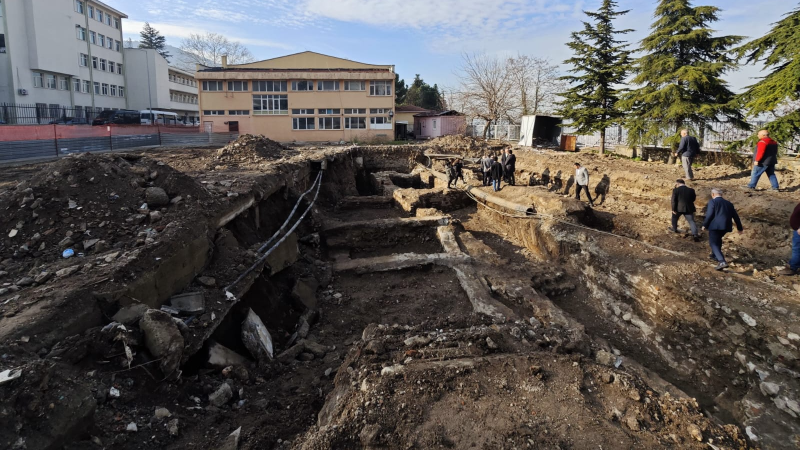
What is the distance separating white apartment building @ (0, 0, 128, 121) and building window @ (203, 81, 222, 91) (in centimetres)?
888

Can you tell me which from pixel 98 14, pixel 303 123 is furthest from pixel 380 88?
pixel 98 14

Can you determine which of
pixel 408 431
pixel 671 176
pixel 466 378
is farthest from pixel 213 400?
pixel 671 176

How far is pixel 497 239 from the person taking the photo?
1122cm

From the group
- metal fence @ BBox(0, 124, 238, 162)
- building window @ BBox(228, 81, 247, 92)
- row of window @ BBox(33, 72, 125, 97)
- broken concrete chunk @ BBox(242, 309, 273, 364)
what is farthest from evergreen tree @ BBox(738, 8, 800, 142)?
row of window @ BBox(33, 72, 125, 97)

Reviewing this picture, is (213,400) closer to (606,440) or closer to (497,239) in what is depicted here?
(606,440)

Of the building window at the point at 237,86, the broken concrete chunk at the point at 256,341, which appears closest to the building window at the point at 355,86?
the building window at the point at 237,86

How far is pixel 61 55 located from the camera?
30578 millimetres

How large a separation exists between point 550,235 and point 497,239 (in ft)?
6.36

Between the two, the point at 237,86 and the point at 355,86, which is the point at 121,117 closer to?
the point at 237,86

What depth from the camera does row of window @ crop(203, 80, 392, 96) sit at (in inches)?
1195

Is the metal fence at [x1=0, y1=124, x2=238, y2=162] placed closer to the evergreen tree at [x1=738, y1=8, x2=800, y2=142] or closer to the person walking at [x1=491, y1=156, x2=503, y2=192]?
the person walking at [x1=491, y1=156, x2=503, y2=192]

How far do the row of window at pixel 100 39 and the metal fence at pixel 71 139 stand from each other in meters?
16.9

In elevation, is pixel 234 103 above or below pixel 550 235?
above

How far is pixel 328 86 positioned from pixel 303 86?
179 cm
